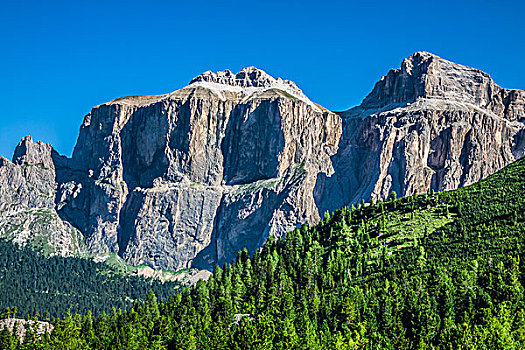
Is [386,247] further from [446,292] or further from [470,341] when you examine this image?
[470,341]

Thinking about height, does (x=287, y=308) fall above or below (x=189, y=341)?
above

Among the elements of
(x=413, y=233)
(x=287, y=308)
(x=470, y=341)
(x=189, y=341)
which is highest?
(x=413, y=233)

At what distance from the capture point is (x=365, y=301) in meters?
146

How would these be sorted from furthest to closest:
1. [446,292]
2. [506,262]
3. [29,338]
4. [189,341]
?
[29,338] < [506,262] < [446,292] < [189,341]

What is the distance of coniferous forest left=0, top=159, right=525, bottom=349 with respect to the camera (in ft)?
330

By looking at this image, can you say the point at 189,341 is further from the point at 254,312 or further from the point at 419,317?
the point at 419,317

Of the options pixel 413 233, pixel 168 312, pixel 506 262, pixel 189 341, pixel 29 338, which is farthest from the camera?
pixel 413 233

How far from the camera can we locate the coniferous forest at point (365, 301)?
101 m

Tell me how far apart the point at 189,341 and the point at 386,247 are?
81713 millimetres

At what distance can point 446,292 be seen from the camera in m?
139

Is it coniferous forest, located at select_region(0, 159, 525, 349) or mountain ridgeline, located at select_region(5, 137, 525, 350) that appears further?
coniferous forest, located at select_region(0, 159, 525, 349)

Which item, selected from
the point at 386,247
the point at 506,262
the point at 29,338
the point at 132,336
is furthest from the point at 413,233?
the point at 29,338

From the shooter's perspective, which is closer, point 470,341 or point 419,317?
point 470,341

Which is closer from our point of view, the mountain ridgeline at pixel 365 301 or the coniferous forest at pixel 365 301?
the mountain ridgeline at pixel 365 301
